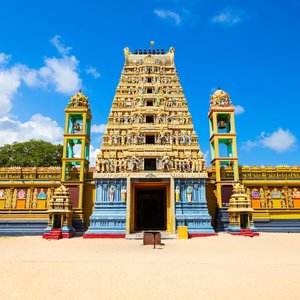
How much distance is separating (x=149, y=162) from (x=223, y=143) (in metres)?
8.62

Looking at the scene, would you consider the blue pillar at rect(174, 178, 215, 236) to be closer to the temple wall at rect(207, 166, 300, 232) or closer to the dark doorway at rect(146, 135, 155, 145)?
the temple wall at rect(207, 166, 300, 232)

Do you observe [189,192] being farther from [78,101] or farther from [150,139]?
[78,101]

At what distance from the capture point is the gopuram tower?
22.4 m

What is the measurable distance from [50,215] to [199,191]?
12.9 m

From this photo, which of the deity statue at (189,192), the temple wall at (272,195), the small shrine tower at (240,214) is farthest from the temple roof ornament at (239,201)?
the deity statue at (189,192)

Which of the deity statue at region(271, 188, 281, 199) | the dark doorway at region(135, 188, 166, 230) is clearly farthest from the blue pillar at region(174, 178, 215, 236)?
the deity statue at region(271, 188, 281, 199)

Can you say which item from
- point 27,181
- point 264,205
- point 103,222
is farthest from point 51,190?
point 264,205

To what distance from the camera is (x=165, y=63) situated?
3036 centimetres

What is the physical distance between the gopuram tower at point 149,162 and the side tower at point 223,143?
2508mm

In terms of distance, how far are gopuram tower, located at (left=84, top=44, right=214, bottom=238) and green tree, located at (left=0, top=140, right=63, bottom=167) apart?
66.2ft

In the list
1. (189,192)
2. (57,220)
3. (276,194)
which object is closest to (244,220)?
(276,194)

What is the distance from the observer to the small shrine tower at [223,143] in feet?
82.4

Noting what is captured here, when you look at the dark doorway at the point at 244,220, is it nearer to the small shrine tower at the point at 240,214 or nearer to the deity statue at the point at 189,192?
the small shrine tower at the point at 240,214

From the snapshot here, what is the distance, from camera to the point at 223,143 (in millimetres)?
28531
